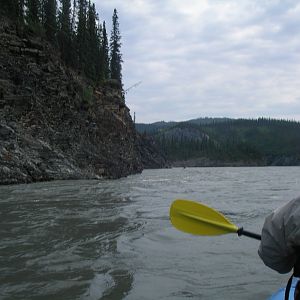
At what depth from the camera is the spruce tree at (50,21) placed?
40.5 meters

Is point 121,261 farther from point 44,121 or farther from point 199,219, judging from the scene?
point 44,121

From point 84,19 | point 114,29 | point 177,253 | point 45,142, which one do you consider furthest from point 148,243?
point 114,29

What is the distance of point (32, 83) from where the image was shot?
29750mm

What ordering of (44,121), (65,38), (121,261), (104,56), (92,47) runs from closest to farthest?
(121,261)
(44,121)
(65,38)
(92,47)
(104,56)

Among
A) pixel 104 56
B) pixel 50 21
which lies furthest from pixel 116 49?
pixel 50 21

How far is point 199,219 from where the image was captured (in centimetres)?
374

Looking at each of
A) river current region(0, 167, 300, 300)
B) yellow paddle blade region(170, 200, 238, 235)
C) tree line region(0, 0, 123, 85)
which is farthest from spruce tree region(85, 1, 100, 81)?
yellow paddle blade region(170, 200, 238, 235)

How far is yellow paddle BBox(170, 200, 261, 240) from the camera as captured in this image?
3.59m

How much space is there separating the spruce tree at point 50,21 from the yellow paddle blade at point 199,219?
38.3 metres

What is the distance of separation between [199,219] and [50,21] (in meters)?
40.8

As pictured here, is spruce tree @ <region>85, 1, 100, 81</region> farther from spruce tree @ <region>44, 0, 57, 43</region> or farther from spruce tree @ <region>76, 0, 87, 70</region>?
spruce tree @ <region>44, 0, 57, 43</region>

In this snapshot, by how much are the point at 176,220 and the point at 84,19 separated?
48314 mm

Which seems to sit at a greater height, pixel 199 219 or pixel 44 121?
pixel 44 121

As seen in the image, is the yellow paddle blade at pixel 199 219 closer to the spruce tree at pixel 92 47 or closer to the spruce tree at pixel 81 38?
the spruce tree at pixel 81 38
